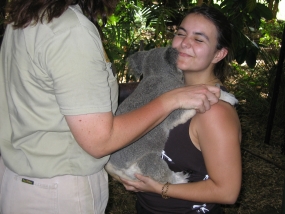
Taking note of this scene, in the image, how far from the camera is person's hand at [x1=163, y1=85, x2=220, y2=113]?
1169 millimetres

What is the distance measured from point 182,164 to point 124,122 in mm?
449

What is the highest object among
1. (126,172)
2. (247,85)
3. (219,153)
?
(219,153)

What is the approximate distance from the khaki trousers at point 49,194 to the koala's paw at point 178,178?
0.35 meters

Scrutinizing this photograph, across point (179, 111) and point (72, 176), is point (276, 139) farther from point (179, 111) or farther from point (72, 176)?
point (72, 176)

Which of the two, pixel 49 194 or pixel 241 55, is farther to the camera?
pixel 241 55

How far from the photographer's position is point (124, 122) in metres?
1.07

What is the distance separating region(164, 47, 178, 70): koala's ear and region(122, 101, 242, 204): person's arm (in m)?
0.28

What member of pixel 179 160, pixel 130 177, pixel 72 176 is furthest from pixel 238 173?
pixel 72 176

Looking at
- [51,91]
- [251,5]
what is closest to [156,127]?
Answer: [51,91]

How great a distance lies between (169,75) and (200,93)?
15.1 inches

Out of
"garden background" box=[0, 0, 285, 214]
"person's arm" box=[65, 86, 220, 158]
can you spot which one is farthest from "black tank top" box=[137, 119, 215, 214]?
"garden background" box=[0, 0, 285, 214]

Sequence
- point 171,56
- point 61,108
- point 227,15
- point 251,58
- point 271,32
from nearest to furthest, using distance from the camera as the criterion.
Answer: point 61,108 → point 171,56 → point 251,58 → point 227,15 → point 271,32

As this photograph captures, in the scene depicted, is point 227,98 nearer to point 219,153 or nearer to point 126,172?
point 219,153

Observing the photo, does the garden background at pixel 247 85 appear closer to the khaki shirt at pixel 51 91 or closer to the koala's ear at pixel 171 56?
the koala's ear at pixel 171 56
